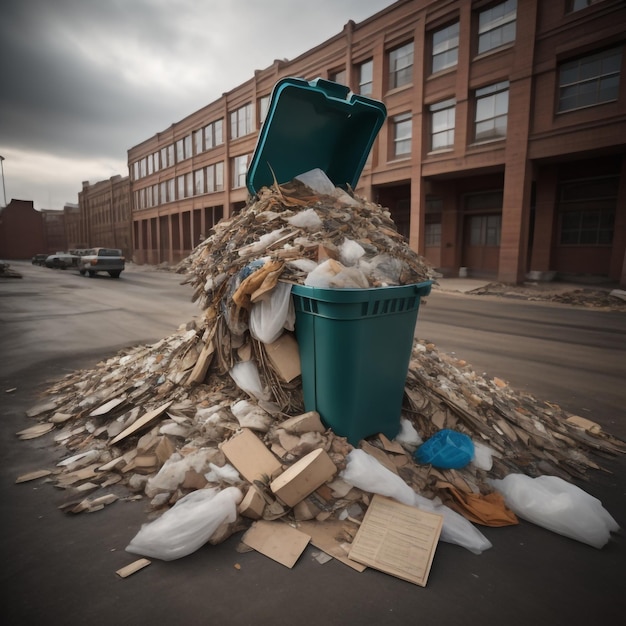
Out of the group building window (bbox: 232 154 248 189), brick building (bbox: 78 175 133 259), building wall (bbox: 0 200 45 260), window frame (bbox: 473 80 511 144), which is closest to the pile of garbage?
window frame (bbox: 473 80 511 144)

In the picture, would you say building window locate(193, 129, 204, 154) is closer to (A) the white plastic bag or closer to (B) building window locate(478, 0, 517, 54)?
(B) building window locate(478, 0, 517, 54)

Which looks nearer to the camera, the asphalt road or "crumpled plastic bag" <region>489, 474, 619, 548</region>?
the asphalt road

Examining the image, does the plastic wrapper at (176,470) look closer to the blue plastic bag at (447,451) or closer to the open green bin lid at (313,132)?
the blue plastic bag at (447,451)

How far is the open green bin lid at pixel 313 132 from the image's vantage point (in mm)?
3421

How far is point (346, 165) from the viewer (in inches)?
165

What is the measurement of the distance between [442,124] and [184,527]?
63.5 feet

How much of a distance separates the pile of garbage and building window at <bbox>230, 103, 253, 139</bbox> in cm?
2771

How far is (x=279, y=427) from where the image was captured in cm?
266

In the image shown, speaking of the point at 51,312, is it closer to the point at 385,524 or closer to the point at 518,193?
the point at 385,524

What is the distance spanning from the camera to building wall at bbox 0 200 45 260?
52.2 meters

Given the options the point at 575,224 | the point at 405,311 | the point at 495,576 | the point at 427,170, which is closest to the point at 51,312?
the point at 405,311

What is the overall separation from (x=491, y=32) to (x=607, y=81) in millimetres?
4977

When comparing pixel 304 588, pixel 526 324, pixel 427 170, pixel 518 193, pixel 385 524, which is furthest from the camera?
pixel 427 170

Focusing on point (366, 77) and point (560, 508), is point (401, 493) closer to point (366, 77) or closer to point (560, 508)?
point (560, 508)
